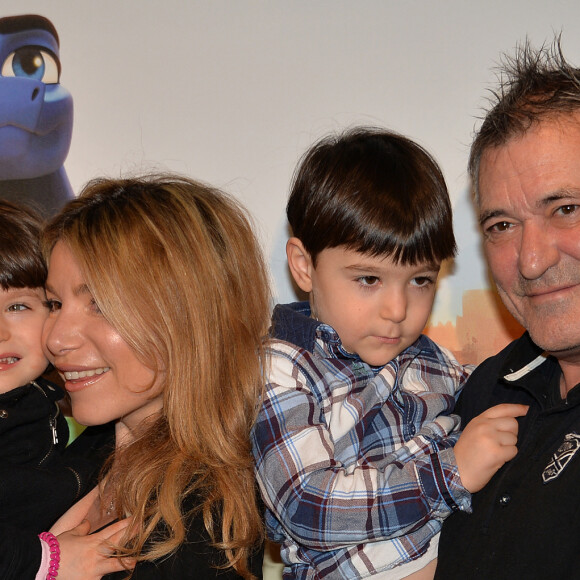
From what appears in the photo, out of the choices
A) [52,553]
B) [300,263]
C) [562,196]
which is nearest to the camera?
[562,196]

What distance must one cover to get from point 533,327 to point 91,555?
120 centimetres

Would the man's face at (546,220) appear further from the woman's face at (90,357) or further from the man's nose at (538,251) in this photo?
the woman's face at (90,357)

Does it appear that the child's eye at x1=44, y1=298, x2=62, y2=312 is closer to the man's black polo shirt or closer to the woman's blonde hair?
the woman's blonde hair

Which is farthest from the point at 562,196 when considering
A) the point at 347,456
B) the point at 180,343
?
the point at 180,343

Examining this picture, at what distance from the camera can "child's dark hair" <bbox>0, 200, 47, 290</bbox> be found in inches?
81.6

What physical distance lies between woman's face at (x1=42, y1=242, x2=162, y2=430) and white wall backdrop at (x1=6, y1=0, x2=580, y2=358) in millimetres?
807

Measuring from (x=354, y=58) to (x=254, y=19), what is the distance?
374mm

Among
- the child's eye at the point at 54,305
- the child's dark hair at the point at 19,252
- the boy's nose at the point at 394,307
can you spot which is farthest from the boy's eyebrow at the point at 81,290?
the boy's nose at the point at 394,307

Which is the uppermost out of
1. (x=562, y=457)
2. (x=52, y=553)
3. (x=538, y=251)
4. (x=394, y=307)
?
(x=538, y=251)

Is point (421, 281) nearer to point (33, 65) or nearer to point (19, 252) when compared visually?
point (19, 252)

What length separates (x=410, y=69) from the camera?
2441 mm

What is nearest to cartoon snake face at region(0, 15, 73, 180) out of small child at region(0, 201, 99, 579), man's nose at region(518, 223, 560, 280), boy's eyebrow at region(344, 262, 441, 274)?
small child at region(0, 201, 99, 579)

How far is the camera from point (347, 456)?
6.01 feet

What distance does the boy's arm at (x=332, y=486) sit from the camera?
1671 millimetres
